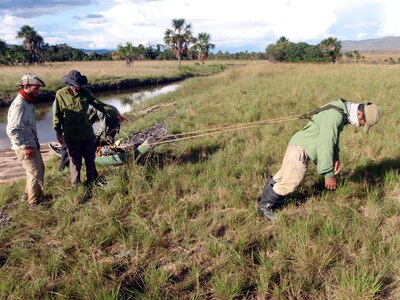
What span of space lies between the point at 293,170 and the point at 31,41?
66.2m

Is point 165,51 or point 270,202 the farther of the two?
point 165,51

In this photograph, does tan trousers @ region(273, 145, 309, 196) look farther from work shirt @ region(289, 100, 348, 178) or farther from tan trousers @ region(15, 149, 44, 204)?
A: tan trousers @ region(15, 149, 44, 204)

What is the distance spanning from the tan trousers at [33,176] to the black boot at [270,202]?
9.33 ft

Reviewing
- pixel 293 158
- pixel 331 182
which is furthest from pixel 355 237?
pixel 293 158

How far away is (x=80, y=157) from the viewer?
490 centimetres

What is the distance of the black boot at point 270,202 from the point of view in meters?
3.70

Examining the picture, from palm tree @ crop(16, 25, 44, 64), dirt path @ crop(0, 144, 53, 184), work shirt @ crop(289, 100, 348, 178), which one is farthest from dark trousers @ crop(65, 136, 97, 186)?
palm tree @ crop(16, 25, 44, 64)

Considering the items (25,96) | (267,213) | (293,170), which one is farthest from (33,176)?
(293,170)

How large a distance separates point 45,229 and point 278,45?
6632 cm

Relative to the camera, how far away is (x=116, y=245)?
344cm

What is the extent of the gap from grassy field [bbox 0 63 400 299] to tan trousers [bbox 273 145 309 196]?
0.99ft

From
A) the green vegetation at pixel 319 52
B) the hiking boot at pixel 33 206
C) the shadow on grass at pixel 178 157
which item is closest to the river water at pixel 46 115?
the shadow on grass at pixel 178 157

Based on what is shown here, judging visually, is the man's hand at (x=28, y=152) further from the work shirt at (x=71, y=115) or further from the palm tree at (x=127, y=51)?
the palm tree at (x=127, y=51)

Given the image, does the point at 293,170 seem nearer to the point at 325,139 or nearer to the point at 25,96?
the point at 325,139
